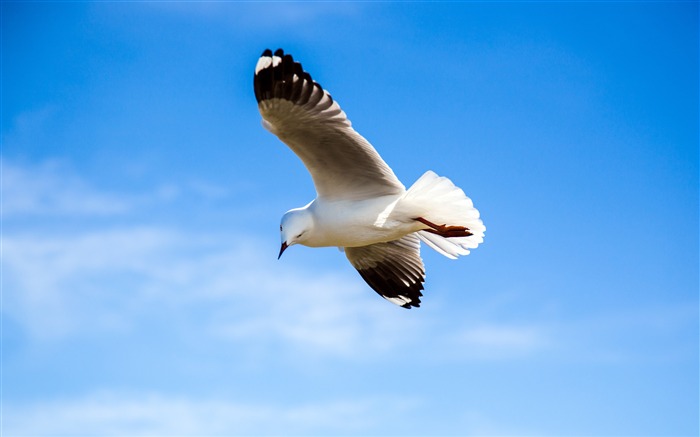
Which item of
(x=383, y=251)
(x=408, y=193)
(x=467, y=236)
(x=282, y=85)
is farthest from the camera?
(x=383, y=251)

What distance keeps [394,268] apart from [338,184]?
1.45 metres

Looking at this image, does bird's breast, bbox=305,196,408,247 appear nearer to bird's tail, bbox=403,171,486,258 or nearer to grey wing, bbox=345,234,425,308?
bird's tail, bbox=403,171,486,258

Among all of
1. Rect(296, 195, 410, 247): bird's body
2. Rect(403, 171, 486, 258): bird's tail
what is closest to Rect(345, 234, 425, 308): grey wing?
Rect(403, 171, 486, 258): bird's tail

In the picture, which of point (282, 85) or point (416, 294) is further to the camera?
point (416, 294)

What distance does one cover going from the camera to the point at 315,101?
600 centimetres

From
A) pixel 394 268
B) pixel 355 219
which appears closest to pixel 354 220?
pixel 355 219

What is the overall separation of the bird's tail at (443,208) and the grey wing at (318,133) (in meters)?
0.19

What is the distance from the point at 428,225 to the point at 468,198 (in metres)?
0.35

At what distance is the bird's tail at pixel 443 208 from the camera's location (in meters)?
6.48

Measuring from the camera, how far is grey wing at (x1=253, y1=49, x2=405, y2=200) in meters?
5.94

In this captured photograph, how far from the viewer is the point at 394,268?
7793 millimetres

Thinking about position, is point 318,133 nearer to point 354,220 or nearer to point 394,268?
point 354,220

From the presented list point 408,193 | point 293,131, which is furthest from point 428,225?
point 293,131

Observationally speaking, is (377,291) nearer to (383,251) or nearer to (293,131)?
(383,251)
